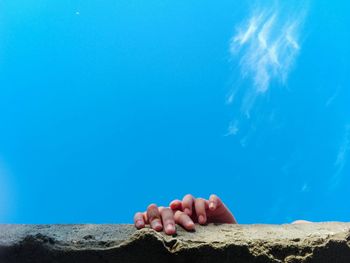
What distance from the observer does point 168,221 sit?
60.9 inches

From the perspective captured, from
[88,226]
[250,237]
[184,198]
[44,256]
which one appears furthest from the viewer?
[184,198]

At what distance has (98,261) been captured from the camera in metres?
1.34

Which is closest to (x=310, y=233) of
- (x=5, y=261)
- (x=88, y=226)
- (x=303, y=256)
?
(x=303, y=256)

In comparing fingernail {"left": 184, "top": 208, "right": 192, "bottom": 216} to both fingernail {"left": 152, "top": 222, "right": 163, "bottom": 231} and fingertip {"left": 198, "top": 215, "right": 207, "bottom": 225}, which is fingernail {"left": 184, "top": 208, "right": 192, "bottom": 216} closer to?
fingertip {"left": 198, "top": 215, "right": 207, "bottom": 225}

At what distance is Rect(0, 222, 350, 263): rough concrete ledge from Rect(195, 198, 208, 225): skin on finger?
15cm

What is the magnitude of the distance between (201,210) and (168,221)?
0.30 m

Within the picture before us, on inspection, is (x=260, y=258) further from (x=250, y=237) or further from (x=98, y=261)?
(x=98, y=261)

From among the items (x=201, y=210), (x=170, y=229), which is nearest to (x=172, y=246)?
(x=170, y=229)

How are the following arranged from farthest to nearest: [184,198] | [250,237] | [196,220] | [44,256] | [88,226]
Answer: [184,198], [196,220], [88,226], [250,237], [44,256]

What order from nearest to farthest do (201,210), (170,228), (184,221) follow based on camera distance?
(170,228) → (184,221) → (201,210)

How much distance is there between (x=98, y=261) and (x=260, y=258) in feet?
1.68

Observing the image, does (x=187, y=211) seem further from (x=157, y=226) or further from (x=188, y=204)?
(x=157, y=226)

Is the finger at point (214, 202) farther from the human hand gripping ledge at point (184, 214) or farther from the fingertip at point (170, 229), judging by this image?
the fingertip at point (170, 229)

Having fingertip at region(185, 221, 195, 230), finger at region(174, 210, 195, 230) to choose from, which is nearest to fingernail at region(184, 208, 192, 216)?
finger at region(174, 210, 195, 230)
